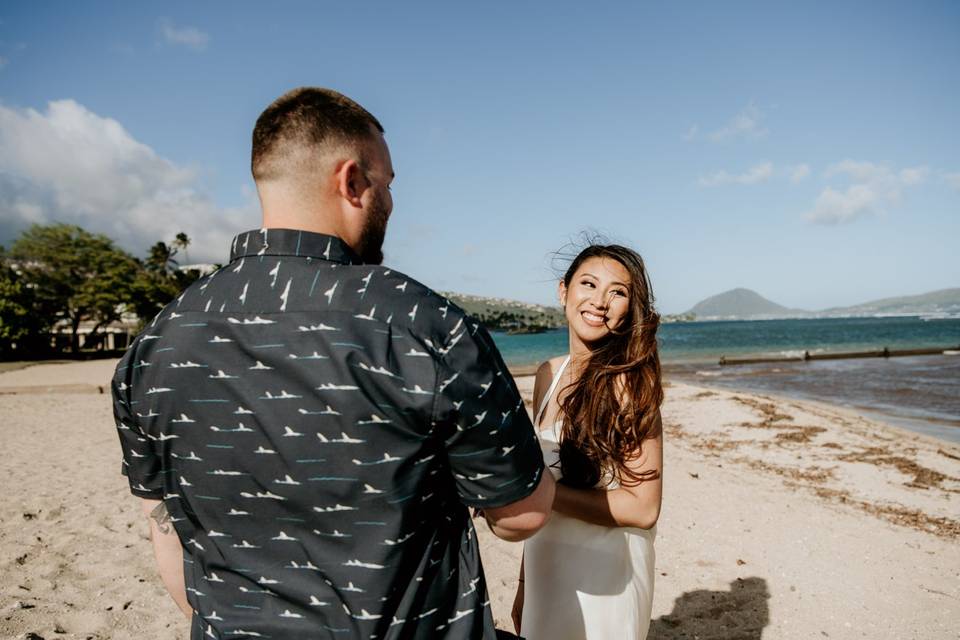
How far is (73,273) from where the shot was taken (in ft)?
140

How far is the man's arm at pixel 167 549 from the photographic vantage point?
1528 millimetres

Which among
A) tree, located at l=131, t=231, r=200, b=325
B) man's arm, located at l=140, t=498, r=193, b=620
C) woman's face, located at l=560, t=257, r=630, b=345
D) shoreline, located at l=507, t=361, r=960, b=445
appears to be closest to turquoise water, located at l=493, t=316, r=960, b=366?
shoreline, located at l=507, t=361, r=960, b=445

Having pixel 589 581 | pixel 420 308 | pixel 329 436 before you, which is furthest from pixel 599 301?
pixel 329 436

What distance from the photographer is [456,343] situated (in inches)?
45.3

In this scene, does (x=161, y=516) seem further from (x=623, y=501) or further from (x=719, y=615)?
(x=719, y=615)

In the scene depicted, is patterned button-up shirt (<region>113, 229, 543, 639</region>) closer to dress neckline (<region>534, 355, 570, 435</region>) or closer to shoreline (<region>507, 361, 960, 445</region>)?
dress neckline (<region>534, 355, 570, 435</region>)

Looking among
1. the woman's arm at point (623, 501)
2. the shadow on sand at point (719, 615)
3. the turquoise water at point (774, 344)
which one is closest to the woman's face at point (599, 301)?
the woman's arm at point (623, 501)

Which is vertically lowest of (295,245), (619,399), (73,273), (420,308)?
(619,399)

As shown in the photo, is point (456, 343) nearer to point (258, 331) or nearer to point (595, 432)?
point (258, 331)

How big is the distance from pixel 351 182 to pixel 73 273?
52.3 meters

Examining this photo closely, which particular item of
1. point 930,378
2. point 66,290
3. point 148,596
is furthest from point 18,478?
point 66,290

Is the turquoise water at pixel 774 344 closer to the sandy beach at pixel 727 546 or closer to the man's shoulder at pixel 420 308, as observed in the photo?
the sandy beach at pixel 727 546

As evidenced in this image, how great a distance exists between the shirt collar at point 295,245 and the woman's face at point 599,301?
175cm

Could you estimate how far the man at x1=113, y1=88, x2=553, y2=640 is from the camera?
1.15m
